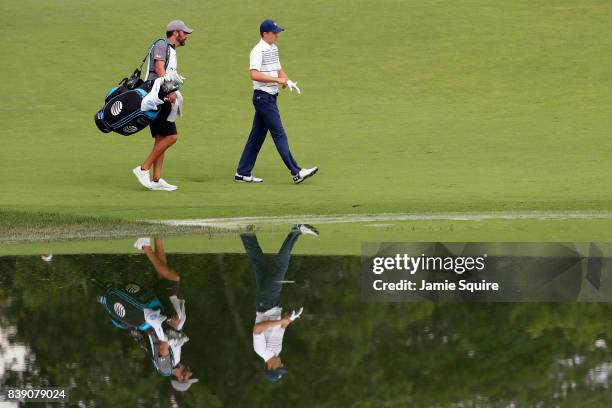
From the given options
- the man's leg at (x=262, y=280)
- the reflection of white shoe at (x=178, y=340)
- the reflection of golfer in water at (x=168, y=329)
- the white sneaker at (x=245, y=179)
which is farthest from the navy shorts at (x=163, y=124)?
the reflection of white shoe at (x=178, y=340)

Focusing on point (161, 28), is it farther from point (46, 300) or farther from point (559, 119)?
point (46, 300)

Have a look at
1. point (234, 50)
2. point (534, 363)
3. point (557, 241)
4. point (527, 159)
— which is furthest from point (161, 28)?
point (534, 363)

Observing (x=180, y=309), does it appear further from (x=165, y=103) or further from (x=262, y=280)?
(x=165, y=103)

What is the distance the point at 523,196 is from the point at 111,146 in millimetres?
10171

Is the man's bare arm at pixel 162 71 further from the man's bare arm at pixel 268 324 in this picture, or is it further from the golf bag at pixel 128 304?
the man's bare arm at pixel 268 324

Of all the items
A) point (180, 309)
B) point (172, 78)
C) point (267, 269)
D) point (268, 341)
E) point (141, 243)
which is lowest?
point (268, 341)

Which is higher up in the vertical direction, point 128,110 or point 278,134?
point 278,134

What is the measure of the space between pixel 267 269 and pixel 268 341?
9.61 ft

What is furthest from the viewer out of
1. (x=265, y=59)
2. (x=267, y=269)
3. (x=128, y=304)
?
(x=265, y=59)

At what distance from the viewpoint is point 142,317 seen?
8.25 m

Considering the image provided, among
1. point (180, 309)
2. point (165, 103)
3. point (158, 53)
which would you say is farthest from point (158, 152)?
point (180, 309)

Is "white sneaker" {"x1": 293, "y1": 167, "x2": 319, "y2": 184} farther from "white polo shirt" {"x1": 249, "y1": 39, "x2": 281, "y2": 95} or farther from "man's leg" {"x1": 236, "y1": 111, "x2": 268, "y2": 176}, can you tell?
"white polo shirt" {"x1": 249, "y1": 39, "x2": 281, "y2": 95}

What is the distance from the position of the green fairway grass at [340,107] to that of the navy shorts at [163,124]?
2.65 ft

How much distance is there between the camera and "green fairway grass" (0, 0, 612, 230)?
17.7 meters
